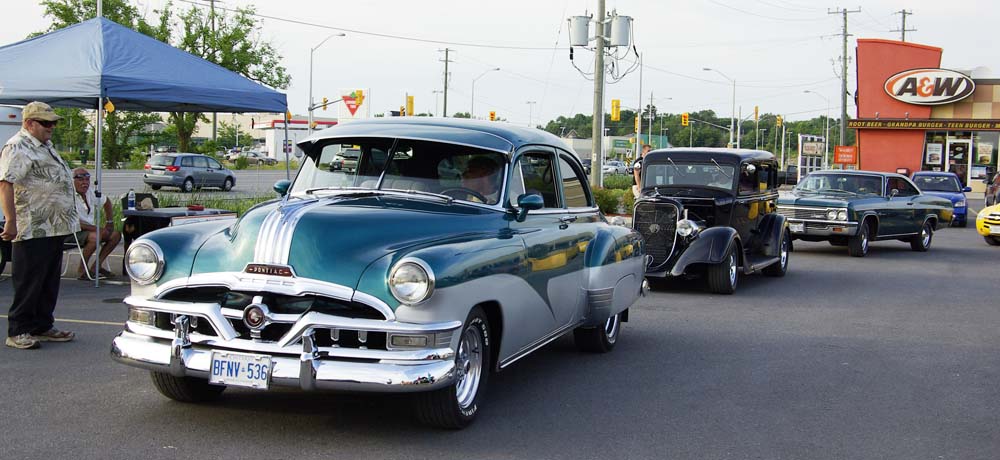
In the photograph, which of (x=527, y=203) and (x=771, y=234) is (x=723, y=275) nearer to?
(x=771, y=234)

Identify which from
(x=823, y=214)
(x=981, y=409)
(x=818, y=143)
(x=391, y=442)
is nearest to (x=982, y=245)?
(x=823, y=214)

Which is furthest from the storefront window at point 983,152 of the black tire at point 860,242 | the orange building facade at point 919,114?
the black tire at point 860,242

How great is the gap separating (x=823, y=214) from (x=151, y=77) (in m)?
12.0

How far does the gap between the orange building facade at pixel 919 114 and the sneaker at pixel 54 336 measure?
43646mm

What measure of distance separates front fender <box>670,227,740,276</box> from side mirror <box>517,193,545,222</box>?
6.04m

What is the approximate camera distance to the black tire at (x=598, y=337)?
8.19 m

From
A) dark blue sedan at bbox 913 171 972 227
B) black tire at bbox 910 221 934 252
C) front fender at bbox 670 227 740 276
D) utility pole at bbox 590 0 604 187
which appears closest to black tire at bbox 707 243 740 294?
front fender at bbox 670 227 740 276

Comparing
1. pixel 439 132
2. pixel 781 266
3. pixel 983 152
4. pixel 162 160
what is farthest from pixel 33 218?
pixel 983 152

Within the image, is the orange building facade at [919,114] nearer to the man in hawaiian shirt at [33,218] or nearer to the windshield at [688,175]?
the windshield at [688,175]

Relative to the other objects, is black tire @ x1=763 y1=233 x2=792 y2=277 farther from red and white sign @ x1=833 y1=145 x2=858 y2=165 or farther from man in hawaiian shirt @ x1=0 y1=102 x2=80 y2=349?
red and white sign @ x1=833 y1=145 x2=858 y2=165

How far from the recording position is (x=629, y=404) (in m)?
6.49

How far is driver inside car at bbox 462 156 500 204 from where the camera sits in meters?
6.47

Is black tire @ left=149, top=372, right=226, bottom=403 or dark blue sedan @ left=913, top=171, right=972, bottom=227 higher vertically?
dark blue sedan @ left=913, top=171, right=972, bottom=227

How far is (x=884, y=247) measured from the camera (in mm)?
21344
